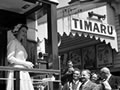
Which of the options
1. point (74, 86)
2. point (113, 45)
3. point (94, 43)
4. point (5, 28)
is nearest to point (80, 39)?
point (94, 43)

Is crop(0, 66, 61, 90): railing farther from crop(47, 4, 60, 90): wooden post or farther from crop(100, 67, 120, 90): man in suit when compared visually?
crop(100, 67, 120, 90): man in suit

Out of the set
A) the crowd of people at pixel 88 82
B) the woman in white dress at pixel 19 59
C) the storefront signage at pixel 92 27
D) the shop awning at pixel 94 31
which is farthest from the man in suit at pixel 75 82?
the storefront signage at pixel 92 27

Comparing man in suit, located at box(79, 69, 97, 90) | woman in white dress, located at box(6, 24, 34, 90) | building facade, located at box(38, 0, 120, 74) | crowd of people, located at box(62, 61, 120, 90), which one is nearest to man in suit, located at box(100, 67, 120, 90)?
crowd of people, located at box(62, 61, 120, 90)

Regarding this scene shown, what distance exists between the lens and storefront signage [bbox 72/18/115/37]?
31.5 ft

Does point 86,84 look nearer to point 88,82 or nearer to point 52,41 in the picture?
point 88,82

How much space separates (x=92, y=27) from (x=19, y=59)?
20.1ft

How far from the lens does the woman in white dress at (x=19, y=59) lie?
13.5ft

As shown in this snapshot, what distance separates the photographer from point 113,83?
5.79 meters

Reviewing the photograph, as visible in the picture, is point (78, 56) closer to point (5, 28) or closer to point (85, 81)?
point (85, 81)

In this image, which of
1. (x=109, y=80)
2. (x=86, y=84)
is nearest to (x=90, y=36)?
(x=109, y=80)

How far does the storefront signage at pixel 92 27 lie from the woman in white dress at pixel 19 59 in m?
4.88

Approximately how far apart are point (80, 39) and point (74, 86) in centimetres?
619

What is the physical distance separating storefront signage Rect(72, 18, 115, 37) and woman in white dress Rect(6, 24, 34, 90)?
16.0ft

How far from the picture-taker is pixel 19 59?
4469 mm
